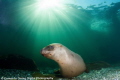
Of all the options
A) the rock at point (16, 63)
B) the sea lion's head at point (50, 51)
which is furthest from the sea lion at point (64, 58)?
the rock at point (16, 63)

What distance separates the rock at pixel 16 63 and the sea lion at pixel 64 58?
9.28 ft

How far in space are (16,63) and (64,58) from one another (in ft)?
11.5

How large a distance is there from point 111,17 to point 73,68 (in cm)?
3075

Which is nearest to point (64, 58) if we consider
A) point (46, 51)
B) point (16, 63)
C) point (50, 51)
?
point (50, 51)

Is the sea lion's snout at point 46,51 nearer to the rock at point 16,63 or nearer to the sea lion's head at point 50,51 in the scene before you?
the sea lion's head at point 50,51

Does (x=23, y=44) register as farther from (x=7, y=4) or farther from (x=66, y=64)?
(x=66, y=64)

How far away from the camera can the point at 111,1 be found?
23594 mm

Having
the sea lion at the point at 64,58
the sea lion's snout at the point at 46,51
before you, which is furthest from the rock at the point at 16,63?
the sea lion's snout at the point at 46,51

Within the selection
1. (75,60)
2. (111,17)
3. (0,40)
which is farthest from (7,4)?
(111,17)

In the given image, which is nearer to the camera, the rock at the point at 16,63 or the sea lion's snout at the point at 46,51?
the sea lion's snout at the point at 46,51

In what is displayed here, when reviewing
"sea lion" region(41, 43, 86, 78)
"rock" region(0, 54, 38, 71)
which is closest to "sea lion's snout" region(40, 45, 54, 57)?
"sea lion" region(41, 43, 86, 78)

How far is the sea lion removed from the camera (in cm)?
518

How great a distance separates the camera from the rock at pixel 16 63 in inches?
283

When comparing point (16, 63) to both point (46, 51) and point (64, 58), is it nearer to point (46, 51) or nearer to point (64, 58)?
point (46, 51)
